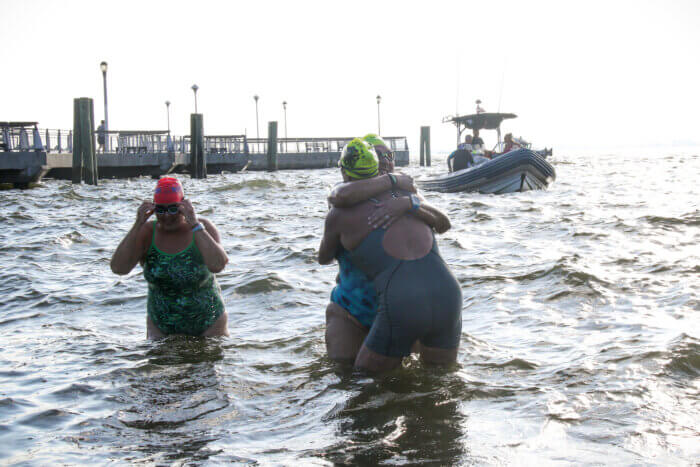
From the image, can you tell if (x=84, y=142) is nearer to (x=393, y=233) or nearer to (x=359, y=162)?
(x=359, y=162)

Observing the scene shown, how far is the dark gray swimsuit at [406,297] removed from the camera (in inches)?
149

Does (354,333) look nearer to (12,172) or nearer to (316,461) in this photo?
(316,461)

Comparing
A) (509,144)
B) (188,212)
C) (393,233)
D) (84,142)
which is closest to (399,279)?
(393,233)

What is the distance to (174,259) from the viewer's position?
4793mm

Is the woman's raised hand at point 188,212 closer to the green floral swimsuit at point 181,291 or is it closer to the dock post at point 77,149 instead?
the green floral swimsuit at point 181,291

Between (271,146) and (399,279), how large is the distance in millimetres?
39143

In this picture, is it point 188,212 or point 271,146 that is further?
point 271,146

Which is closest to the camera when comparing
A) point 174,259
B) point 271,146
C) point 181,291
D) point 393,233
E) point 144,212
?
point 393,233

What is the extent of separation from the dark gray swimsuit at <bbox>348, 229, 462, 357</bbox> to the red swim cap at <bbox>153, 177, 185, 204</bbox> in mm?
1470

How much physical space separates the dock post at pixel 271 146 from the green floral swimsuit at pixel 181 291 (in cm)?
3708

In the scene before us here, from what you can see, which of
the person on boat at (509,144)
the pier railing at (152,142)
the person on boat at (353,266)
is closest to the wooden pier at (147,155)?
the pier railing at (152,142)

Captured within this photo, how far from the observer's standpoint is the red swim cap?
15.2 ft

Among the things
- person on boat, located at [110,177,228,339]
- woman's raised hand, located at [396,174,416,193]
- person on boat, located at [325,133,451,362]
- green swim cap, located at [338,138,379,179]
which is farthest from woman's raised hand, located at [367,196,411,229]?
person on boat, located at [110,177,228,339]

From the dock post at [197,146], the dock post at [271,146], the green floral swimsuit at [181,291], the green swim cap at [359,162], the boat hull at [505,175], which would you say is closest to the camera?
the green swim cap at [359,162]
